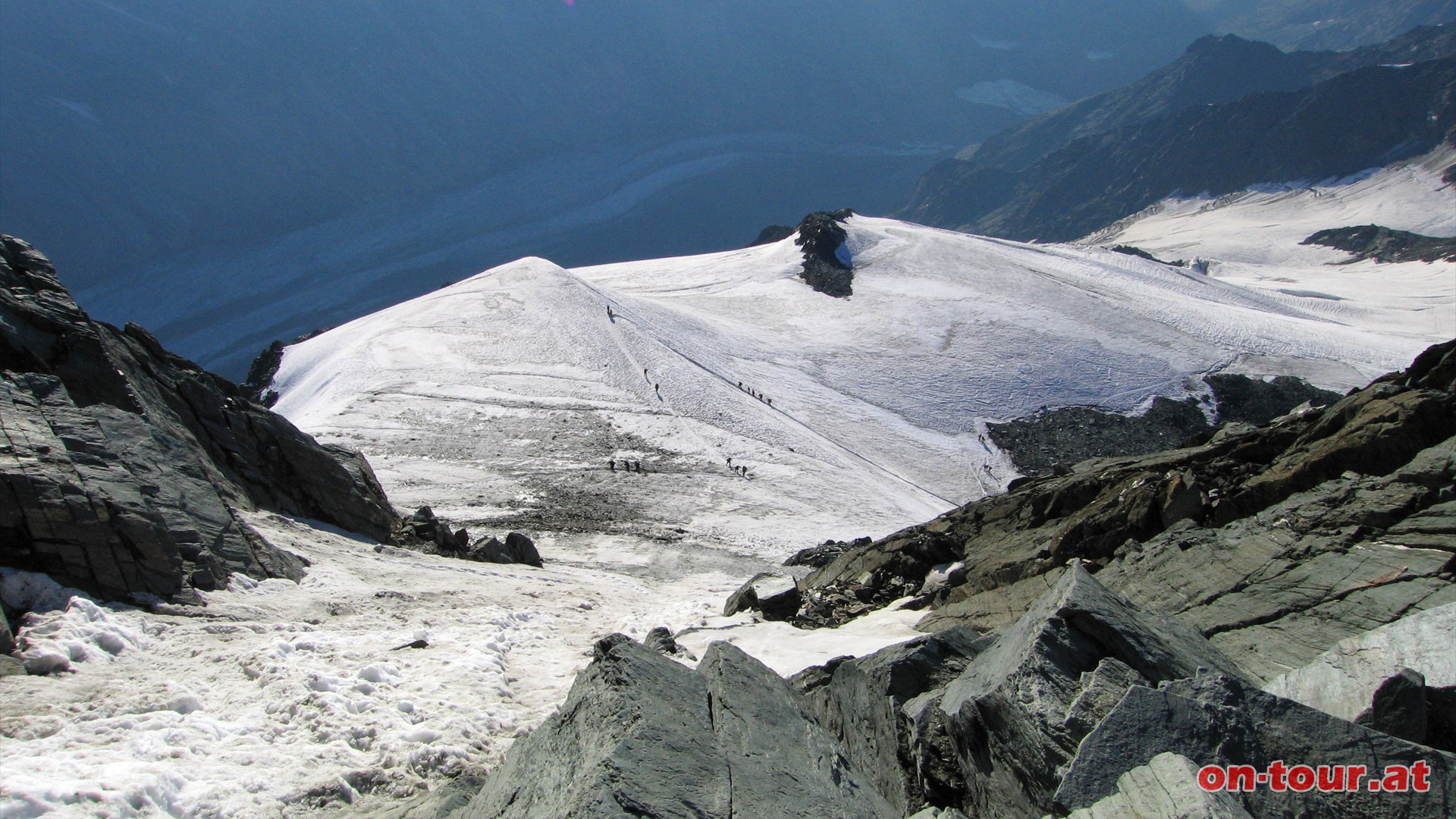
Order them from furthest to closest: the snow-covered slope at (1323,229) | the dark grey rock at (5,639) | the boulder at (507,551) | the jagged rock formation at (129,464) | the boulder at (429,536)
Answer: the snow-covered slope at (1323,229), the boulder at (429,536), the boulder at (507,551), the jagged rock formation at (129,464), the dark grey rock at (5,639)

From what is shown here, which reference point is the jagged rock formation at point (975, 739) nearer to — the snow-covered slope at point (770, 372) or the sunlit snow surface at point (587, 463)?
the sunlit snow surface at point (587, 463)

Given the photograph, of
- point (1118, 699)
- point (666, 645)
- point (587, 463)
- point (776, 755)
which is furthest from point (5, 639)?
point (587, 463)

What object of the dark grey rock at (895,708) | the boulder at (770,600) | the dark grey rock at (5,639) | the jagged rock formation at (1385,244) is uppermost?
the jagged rock formation at (1385,244)

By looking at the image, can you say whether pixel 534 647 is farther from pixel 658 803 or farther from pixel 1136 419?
pixel 1136 419

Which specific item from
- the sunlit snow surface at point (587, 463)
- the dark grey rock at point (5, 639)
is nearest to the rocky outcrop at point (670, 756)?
the sunlit snow surface at point (587, 463)

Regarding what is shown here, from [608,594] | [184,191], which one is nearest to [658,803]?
[608,594]

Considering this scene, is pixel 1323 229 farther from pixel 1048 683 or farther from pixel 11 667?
pixel 11 667

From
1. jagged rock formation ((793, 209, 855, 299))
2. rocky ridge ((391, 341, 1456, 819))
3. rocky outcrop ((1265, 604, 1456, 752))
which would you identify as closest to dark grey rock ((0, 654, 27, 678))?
rocky ridge ((391, 341, 1456, 819))
